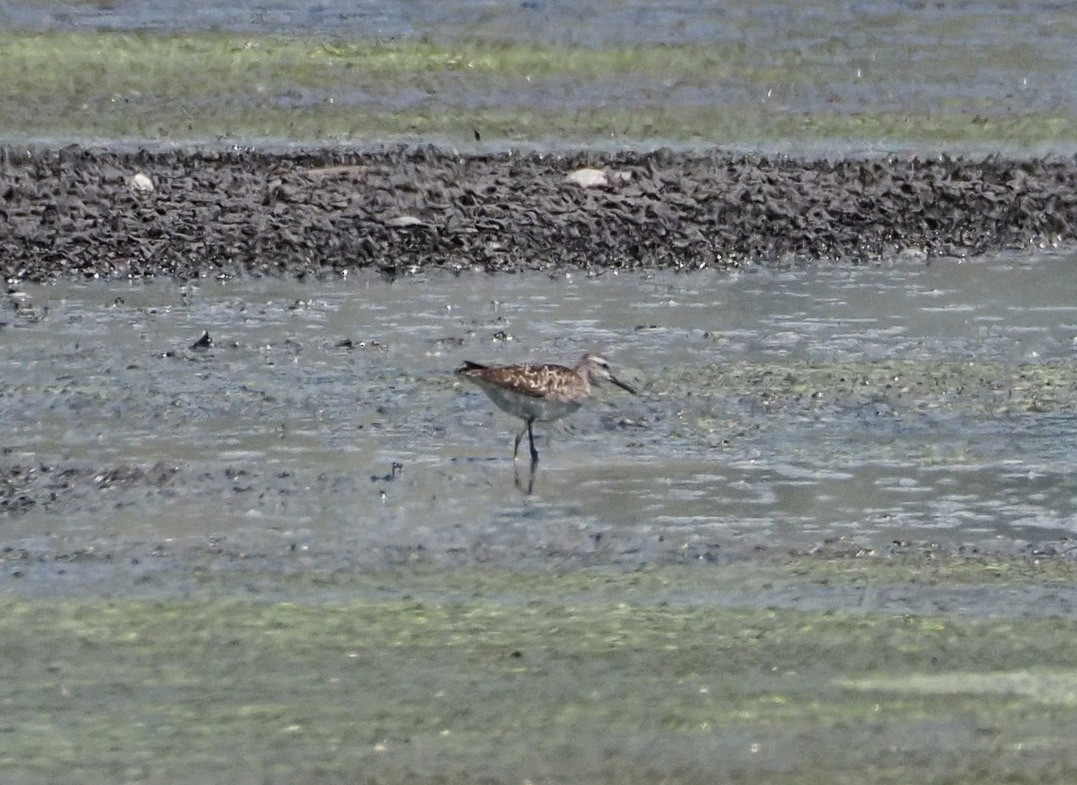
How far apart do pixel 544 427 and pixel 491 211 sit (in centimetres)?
601

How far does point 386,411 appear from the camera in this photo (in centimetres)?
1178

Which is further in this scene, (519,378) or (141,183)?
(141,183)

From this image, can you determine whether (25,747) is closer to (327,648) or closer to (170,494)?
(327,648)

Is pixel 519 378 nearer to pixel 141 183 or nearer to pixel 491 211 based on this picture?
pixel 491 211

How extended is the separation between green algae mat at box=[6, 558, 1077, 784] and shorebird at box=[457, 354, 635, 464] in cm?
193

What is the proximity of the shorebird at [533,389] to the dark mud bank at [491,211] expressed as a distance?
510cm

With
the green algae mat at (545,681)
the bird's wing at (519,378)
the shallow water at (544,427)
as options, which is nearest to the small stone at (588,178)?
the shallow water at (544,427)

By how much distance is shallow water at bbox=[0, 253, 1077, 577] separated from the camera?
9.62 meters

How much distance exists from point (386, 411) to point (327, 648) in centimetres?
391

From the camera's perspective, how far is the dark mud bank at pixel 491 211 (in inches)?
650

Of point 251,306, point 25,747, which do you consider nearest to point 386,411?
point 251,306

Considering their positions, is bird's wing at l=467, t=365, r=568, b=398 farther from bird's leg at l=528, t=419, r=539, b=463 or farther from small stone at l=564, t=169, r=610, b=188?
small stone at l=564, t=169, r=610, b=188

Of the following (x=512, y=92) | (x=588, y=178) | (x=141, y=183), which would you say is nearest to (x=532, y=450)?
(x=588, y=178)

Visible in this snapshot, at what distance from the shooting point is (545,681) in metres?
7.62
